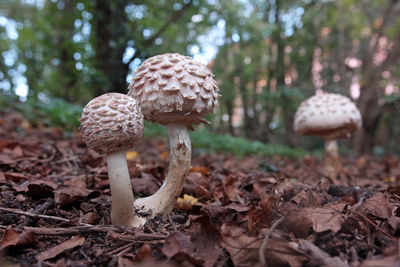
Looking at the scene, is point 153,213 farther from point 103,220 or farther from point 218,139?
point 218,139

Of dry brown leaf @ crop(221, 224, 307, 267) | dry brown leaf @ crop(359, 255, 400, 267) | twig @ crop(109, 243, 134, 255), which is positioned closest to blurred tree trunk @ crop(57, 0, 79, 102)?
twig @ crop(109, 243, 134, 255)

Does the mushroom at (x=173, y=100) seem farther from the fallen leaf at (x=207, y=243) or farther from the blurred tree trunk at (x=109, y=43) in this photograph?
the blurred tree trunk at (x=109, y=43)

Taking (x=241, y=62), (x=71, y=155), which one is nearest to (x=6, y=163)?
(x=71, y=155)

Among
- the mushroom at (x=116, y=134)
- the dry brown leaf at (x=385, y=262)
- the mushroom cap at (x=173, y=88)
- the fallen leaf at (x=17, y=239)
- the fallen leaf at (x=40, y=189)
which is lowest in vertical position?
the dry brown leaf at (x=385, y=262)

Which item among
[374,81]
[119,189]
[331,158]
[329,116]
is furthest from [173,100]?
[374,81]

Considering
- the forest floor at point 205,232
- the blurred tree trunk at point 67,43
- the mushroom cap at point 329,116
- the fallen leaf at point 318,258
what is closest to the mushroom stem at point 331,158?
the mushroom cap at point 329,116

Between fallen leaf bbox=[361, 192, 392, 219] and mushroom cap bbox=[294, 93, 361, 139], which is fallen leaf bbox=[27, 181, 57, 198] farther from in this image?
mushroom cap bbox=[294, 93, 361, 139]
